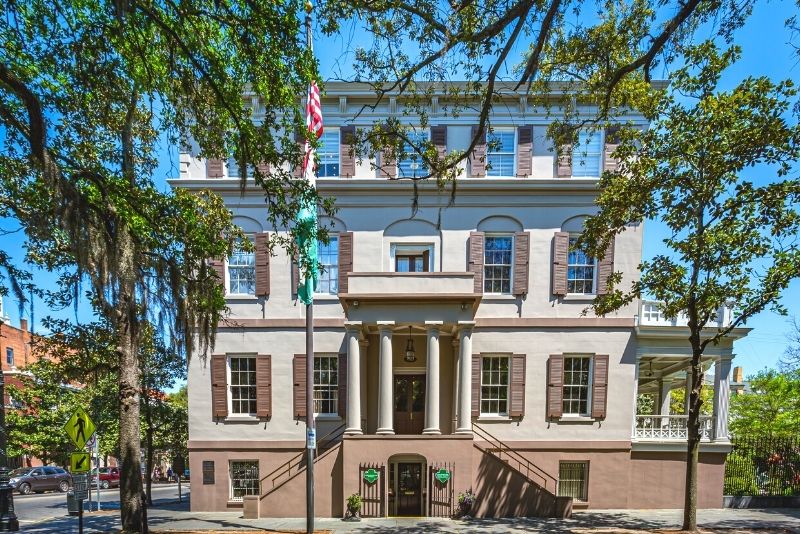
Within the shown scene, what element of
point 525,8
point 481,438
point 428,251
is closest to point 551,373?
point 481,438

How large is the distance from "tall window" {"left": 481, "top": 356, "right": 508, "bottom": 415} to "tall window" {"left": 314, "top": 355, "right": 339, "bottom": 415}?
4875 millimetres

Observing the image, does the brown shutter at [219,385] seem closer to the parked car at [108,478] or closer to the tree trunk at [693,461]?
the tree trunk at [693,461]

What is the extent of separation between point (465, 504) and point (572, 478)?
4118mm

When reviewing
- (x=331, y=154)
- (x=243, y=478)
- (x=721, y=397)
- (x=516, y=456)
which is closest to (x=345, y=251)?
(x=331, y=154)

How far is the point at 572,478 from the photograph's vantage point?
12797 millimetres

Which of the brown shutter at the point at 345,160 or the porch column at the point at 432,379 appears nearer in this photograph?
the porch column at the point at 432,379

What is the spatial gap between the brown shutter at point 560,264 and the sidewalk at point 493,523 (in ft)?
21.5

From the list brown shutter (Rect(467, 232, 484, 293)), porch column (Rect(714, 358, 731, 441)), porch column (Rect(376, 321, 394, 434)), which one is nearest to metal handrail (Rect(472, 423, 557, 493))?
porch column (Rect(376, 321, 394, 434))

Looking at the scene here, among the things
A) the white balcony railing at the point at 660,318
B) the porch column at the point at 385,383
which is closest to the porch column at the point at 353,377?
the porch column at the point at 385,383

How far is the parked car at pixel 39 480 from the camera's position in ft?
70.3

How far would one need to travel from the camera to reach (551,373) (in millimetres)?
13016

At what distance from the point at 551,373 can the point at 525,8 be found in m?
11.2

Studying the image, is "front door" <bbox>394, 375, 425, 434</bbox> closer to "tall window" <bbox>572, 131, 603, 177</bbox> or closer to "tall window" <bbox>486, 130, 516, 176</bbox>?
"tall window" <bbox>486, 130, 516, 176</bbox>

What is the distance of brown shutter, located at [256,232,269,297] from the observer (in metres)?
13.5
